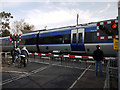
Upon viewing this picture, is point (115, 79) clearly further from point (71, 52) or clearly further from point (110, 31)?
point (71, 52)

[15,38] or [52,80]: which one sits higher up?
[15,38]

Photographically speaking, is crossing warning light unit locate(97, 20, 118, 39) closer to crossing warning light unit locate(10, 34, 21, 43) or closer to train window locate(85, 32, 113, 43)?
train window locate(85, 32, 113, 43)

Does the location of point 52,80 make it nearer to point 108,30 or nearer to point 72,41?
point 108,30

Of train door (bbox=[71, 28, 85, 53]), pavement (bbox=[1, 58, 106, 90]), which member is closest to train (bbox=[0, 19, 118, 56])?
train door (bbox=[71, 28, 85, 53])

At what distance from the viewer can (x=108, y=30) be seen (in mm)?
4047

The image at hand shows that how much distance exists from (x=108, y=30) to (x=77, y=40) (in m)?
6.36

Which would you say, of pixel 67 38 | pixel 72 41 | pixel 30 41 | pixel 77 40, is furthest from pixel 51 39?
pixel 30 41

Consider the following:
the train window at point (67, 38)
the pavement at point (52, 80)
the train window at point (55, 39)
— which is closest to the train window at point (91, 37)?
the train window at point (67, 38)

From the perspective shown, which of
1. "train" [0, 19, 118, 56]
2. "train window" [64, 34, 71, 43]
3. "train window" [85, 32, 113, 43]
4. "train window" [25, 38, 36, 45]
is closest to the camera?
"train" [0, 19, 118, 56]

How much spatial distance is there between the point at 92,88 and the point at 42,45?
34.3ft

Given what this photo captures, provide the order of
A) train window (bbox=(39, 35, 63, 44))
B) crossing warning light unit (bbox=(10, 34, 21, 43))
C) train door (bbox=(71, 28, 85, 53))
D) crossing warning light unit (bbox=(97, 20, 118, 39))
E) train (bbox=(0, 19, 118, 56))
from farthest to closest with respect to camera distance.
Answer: train window (bbox=(39, 35, 63, 44)) < crossing warning light unit (bbox=(10, 34, 21, 43)) < train door (bbox=(71, 28, 85, 53)) < train (bbox=(0, 19, 118, 56)) < crossing warning light unit (bbox=(97, 20, 118, 39))

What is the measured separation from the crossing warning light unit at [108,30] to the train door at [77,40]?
569cm

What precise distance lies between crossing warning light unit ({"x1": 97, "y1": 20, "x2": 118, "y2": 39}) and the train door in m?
5.69

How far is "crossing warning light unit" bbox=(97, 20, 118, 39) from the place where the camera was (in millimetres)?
4075
